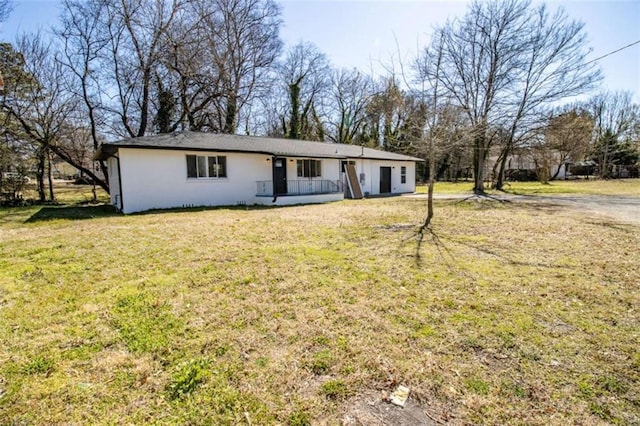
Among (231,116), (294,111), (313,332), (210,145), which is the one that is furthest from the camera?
(294,111)

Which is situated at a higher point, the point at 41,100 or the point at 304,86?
the point at 304,86

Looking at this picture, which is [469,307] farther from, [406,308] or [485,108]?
[485,108]

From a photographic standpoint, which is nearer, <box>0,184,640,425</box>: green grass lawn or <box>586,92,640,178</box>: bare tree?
<box>0,184,640,425</box>: green grass lawn

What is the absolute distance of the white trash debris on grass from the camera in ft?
6.71

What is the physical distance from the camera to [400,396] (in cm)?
210

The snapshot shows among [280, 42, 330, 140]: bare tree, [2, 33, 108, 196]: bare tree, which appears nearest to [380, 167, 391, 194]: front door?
[280, 42, 330, 140]: bare tree

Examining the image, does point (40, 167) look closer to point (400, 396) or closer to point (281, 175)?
point (281, 175)

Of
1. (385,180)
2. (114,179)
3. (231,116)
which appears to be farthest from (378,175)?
(114,179)

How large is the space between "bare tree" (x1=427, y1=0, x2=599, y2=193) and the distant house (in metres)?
7.22

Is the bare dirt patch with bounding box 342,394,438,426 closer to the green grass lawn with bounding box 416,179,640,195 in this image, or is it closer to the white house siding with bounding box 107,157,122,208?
the white house siding with bounding box 107,157,122,208

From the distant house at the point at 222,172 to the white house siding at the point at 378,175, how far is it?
0.39 feet

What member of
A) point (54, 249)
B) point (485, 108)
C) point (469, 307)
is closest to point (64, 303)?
point (54, 249)

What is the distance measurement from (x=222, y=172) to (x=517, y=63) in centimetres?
1767

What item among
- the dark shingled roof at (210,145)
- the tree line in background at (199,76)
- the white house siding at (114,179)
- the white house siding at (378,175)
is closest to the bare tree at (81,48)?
the tree line in background at (199,76)
